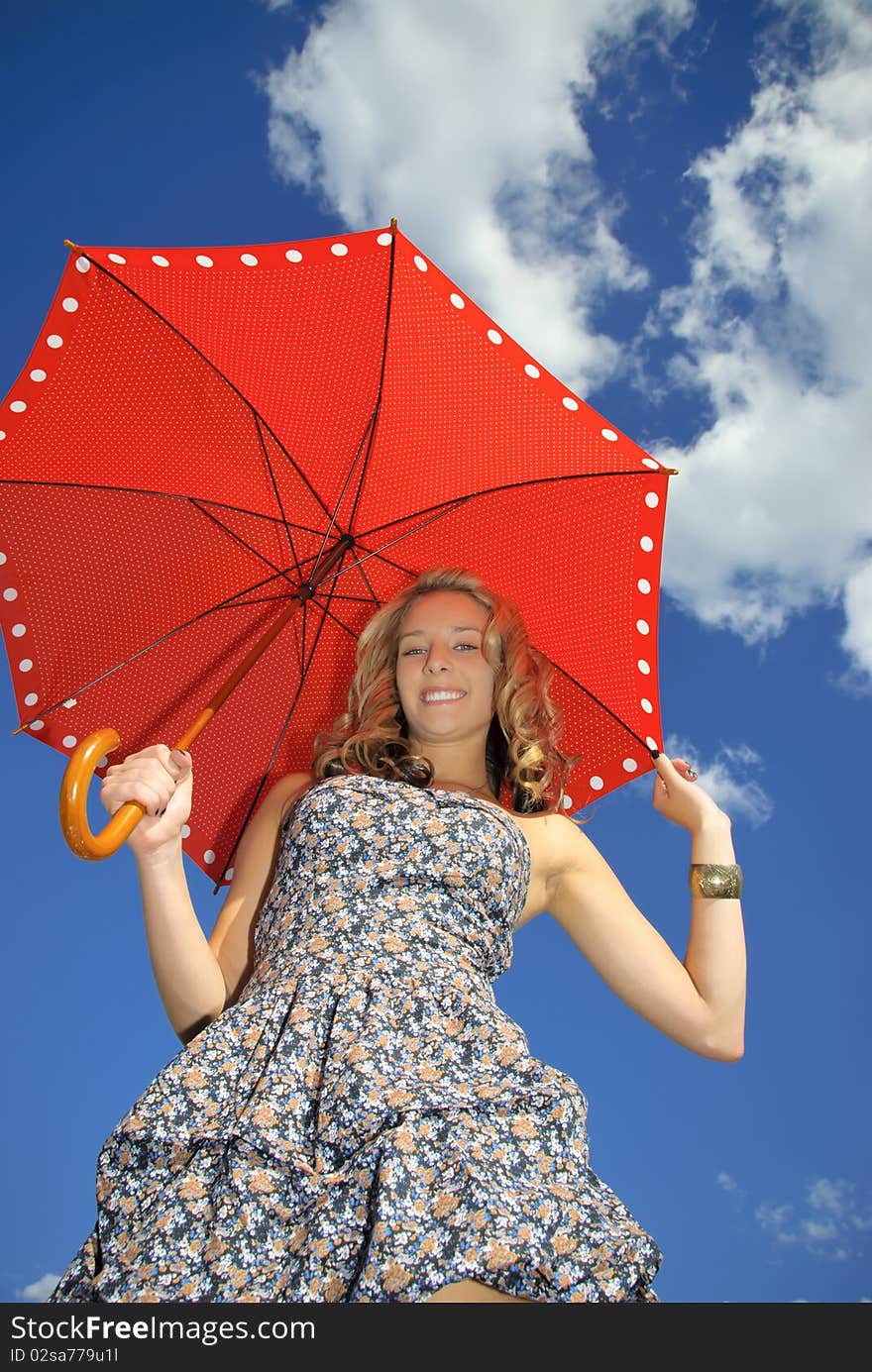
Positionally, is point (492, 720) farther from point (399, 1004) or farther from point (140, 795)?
point (140, 795)

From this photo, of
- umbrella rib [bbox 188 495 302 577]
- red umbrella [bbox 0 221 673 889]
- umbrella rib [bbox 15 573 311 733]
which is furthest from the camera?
umbrella rib [bbox 188 495 302 577]

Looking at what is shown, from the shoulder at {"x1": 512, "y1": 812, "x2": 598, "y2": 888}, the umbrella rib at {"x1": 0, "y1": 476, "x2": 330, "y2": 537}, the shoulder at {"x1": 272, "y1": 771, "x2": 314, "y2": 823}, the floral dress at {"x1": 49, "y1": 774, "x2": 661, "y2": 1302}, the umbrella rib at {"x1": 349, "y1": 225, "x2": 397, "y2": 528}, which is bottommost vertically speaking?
the floral dress at {"x1": 49, "y1": 774, "x2": 661, "y2": 1302}

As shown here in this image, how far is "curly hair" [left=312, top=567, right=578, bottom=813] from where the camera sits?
314 cm

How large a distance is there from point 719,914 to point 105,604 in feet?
6.61

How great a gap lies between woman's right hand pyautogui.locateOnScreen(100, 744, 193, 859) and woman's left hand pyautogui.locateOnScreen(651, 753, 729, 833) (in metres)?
1.46

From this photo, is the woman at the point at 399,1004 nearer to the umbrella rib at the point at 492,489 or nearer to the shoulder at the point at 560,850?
the shoulder at the point at 560,850

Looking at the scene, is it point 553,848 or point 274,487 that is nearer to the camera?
point 553,848

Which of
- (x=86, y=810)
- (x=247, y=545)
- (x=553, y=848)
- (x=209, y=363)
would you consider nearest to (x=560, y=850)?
(x=553, y=848)

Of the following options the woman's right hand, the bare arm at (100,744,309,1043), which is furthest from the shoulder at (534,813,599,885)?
the woman's right hand

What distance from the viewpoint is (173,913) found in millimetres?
2457

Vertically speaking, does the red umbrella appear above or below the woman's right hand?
above

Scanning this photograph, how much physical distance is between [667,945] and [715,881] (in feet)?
0.75

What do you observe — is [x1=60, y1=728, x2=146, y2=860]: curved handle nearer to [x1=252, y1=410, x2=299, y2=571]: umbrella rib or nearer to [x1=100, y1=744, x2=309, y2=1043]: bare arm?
[x1=100, y1=744, x2=309, y2=1043]: bare arm
